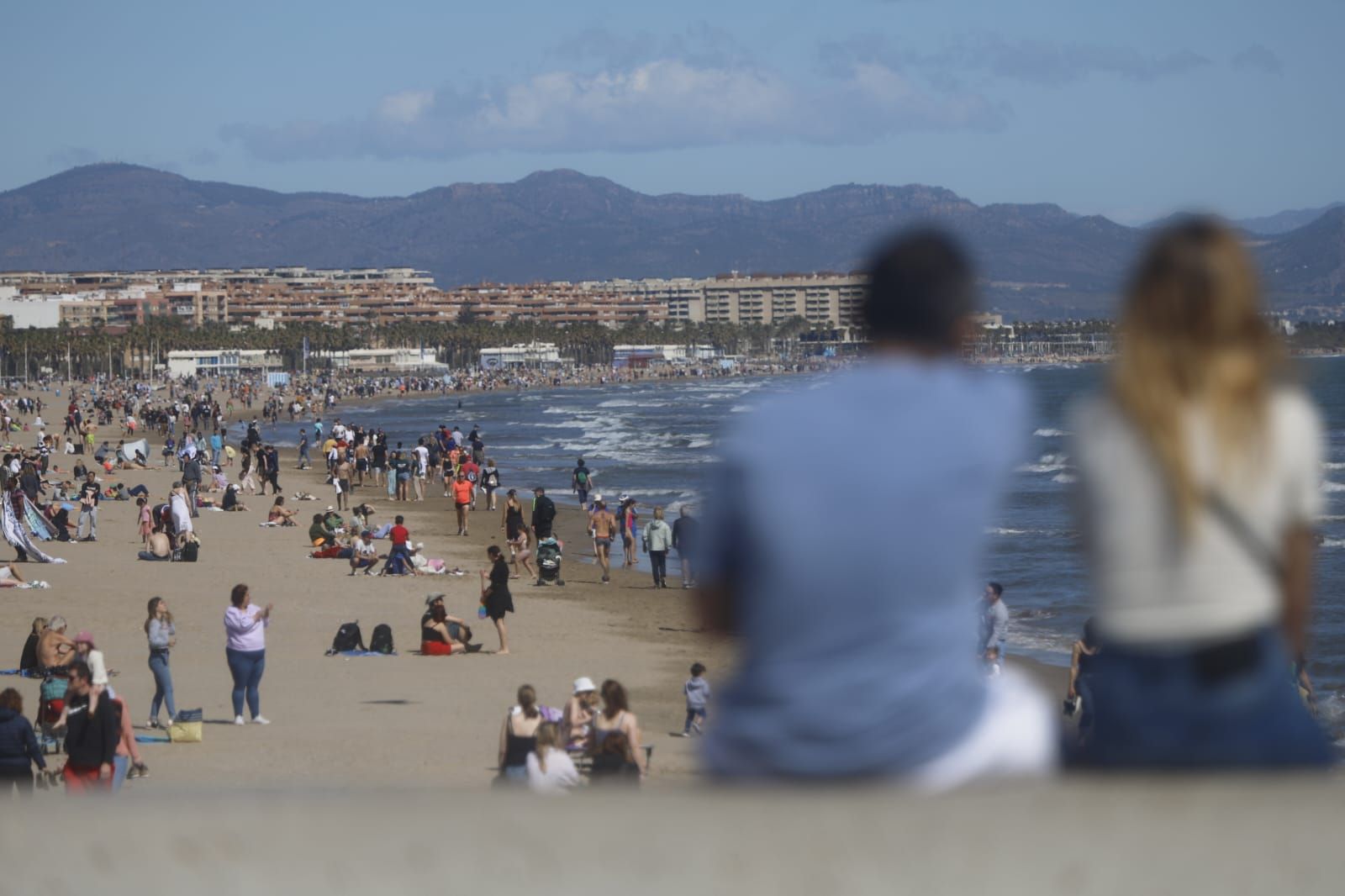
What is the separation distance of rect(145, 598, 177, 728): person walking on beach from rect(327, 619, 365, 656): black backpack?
13.6 feet

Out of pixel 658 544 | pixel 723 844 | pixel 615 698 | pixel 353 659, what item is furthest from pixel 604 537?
pixel 723 844

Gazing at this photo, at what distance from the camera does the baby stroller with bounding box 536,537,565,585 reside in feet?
78.0

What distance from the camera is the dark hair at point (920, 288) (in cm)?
238

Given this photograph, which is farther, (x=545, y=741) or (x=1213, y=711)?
(x=545, y=741)

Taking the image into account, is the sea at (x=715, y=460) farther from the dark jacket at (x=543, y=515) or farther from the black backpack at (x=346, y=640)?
the black backpack at (x=346, y=640)

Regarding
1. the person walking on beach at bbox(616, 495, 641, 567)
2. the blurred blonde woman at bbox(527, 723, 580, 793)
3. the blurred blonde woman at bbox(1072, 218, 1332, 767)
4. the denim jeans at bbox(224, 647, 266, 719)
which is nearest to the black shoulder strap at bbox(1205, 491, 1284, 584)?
the blurred blonde woman at bbox(1072, 218, 1332, 767)

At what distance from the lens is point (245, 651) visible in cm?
1262

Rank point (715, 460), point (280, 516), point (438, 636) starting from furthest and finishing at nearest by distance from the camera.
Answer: point (280, 516) < point (438, 636) < point (715, 460)

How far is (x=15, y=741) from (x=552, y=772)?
2.85 metres

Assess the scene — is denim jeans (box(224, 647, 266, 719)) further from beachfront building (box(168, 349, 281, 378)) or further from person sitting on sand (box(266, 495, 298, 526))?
beachfront building (box(168, 349, 281, 378))

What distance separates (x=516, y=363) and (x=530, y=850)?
19657cm

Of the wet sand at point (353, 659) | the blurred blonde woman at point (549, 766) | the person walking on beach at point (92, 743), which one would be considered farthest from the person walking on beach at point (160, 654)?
the blurred blonde woman at point (549, 766)

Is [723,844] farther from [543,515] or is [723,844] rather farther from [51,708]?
[543,515]

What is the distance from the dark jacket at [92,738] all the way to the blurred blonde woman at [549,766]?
2.21 meters
